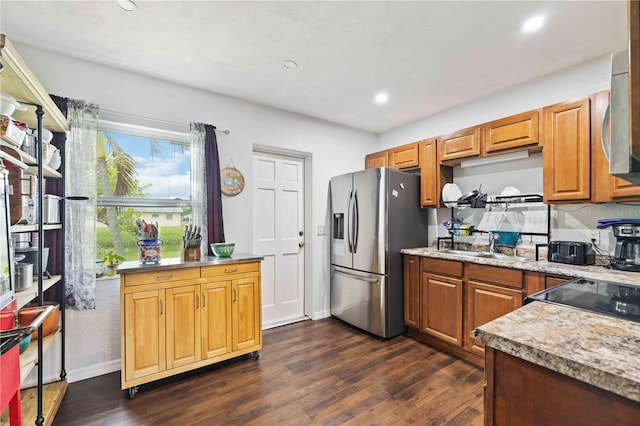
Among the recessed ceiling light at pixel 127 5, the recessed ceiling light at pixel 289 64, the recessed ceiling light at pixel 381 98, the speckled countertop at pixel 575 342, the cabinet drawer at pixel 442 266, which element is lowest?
the cabinet drawer at pixel 442 266

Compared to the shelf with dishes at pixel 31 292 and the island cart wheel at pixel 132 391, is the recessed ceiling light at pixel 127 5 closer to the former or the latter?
the shelf with dishes at pixel 31 292

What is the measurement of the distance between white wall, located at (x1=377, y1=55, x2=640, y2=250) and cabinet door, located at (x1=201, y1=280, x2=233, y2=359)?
253 centimetres

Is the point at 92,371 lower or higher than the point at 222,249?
lower

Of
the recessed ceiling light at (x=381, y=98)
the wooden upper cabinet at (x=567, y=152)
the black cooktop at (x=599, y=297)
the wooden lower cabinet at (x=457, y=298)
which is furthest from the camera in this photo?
the recessed ceiling light at (x=381, y=98)

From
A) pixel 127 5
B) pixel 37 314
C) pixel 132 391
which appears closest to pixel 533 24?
pixel 127 5

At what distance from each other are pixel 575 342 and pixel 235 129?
307 centimetres

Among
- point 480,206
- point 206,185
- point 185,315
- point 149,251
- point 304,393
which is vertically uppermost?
point 206,185

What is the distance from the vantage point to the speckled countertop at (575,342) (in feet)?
2.17

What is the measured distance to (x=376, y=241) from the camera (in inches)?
122

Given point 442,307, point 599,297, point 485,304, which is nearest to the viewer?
point 599,297

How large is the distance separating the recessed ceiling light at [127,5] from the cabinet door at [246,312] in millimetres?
2062

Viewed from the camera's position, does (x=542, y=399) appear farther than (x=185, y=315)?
No

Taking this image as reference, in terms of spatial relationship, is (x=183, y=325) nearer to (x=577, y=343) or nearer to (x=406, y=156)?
(x=577, y=343)

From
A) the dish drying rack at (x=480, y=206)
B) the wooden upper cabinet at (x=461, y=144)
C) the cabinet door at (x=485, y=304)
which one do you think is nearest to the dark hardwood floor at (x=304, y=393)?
the cabinet door at (x=485, y=304)
